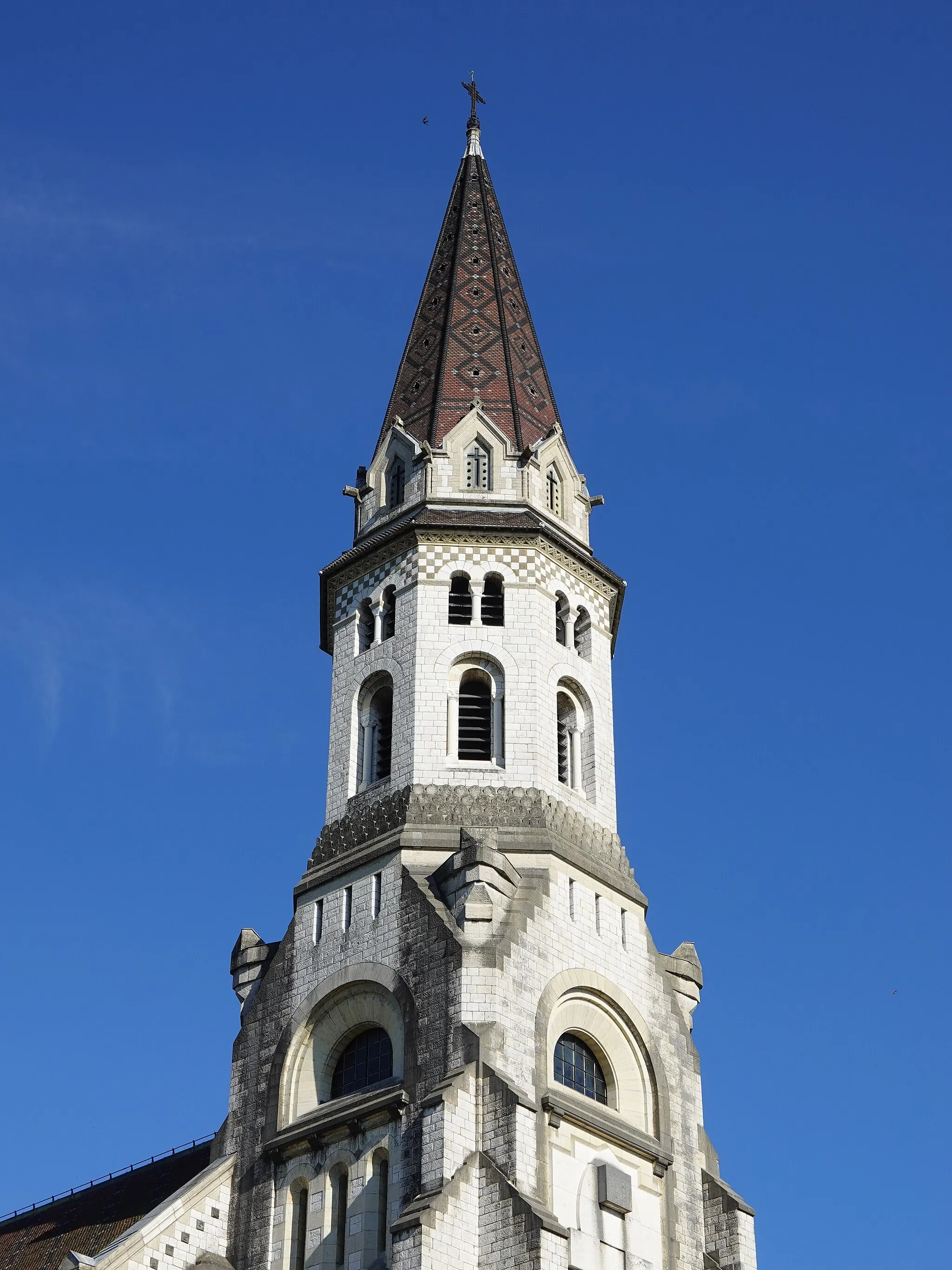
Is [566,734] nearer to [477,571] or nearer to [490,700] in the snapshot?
[490,700]

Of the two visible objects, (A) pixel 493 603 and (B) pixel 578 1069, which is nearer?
(B) pixel 578 1069

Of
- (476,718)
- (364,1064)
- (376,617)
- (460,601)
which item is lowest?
(364,1064)

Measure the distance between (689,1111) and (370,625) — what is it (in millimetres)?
14104

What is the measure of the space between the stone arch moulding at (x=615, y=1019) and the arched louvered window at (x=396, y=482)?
14.5m

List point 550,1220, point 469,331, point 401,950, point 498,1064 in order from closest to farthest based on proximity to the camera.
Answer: point 550,1220 < point 498,1064 < point 401,950 < point 469,331

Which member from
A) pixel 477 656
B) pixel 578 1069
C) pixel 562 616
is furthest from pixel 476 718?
pixel 578 1069

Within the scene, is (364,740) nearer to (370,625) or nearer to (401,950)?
(370,625)

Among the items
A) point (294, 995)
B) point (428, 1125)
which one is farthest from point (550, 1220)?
point (294, 995)

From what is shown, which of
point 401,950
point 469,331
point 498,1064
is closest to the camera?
point 498,1064

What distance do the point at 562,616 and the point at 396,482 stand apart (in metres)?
6.08

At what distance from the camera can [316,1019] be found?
4259 cm

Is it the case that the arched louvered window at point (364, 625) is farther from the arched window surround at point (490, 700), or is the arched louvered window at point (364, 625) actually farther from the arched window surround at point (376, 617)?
the arched window surround at point (490, 700)

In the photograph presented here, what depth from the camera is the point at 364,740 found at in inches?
1860

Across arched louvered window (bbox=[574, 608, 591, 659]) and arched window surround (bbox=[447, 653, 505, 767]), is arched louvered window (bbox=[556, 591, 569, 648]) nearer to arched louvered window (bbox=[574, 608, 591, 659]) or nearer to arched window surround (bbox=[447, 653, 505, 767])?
arched louvered window (bbox=[574, 608, 591, 659])
